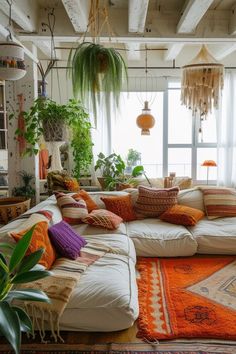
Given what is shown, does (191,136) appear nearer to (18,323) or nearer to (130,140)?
(130,140)

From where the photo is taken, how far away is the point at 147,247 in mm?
3096

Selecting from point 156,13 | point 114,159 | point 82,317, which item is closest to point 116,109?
point 82,317

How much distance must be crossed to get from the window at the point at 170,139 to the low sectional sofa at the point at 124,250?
1.90 metres

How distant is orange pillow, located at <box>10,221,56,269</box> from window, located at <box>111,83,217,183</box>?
134 inches

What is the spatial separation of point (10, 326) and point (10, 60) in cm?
194

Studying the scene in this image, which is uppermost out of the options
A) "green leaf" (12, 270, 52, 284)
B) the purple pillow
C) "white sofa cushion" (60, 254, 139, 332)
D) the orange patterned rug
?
"green leaf" (12, 270, 52, 284)

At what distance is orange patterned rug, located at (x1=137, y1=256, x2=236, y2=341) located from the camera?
2.00 meters

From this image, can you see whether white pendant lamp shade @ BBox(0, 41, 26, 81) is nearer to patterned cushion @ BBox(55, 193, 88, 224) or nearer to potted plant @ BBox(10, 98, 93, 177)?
potted plant @ BBox(10, 98, 93, 177)

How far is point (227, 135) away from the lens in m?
5.55

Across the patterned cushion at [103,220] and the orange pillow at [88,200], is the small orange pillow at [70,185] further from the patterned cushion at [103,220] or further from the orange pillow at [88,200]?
the patterned cushion at [103,220]

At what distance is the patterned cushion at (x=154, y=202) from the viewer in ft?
12.0

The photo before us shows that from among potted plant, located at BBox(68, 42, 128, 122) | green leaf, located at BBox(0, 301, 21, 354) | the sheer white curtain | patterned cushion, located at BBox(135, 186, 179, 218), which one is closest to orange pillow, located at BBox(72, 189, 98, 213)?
patterned cushion, located at BBox(135, 186, 179, 218)

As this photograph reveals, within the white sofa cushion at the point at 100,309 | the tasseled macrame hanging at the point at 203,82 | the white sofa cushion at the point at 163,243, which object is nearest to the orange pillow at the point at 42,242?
the white sofa cushion at the point at 100,309

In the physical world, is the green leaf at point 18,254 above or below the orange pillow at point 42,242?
above
